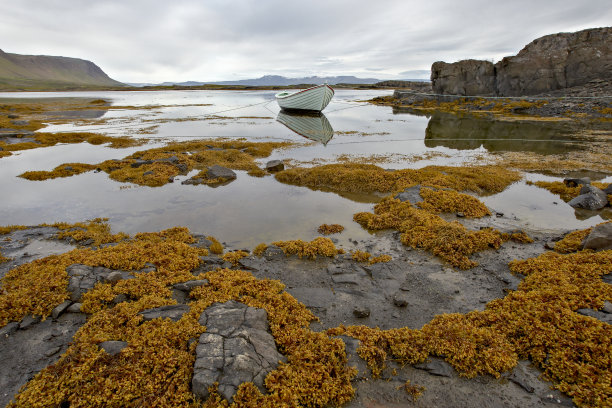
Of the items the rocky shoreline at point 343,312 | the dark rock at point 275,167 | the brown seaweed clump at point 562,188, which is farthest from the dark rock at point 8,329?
the brown seaweed clump at point 562,188

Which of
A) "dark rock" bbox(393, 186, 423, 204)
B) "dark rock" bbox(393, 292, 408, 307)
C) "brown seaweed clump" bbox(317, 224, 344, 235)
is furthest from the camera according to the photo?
"dark rock" bbox(393, 186, 423, 204)

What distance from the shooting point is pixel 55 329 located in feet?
23.3

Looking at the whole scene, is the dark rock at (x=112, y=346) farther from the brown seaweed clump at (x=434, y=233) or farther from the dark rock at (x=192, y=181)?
the dark rock at (x=192, y=181)

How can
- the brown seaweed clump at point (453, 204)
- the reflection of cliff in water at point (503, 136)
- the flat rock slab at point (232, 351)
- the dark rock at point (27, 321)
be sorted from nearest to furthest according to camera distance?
the flat rock slab at point (232, 351)
the dark rock at point (27, 321)
the brown seaweed clump at point (453, 204)
the reflection of cliff in water at point (503, 136)

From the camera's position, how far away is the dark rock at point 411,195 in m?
15.5

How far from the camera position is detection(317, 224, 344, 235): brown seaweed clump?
1317 centimetres

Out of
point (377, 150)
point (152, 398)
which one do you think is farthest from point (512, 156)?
point (152, 398)

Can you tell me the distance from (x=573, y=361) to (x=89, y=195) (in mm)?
22539

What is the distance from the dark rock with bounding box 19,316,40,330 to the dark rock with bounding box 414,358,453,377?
30.0 ft

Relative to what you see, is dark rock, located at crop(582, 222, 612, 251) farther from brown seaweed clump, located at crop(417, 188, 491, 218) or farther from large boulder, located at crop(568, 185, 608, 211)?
large boulder, located at crop(568, 185, 608, 211)

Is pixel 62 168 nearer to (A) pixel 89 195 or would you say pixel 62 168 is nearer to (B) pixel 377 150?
(A) pixel 89 195

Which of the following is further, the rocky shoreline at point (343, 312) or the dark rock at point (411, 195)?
the dark rock at point (411, 195)

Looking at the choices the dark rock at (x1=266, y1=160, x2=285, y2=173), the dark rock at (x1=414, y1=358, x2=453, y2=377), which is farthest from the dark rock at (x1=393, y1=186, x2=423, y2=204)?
the dark rock at (x1=266, y1=160, x2=285, y2=173)

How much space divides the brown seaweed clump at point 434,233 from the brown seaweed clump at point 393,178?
4100 mm
